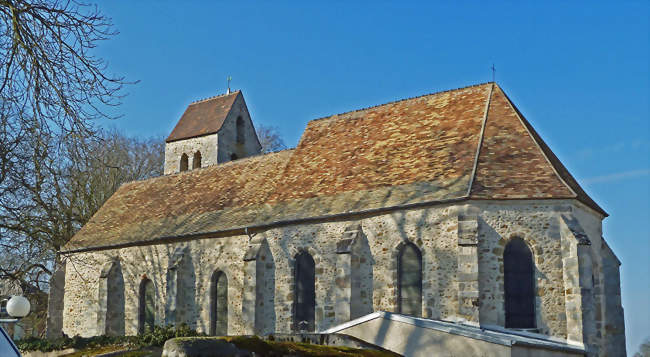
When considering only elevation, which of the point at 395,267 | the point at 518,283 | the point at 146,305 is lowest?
the point at 146,305

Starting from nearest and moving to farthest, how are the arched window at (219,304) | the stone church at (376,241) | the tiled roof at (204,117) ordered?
the stone church at (376,241), the arched window at (219,304), the tiled roof at (204,117)

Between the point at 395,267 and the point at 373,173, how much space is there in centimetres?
370

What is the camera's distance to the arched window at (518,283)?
1897cm

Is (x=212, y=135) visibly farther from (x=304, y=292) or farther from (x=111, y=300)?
(x=304, y=292)

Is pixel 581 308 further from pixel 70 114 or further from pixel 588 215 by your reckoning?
pixel 70 114

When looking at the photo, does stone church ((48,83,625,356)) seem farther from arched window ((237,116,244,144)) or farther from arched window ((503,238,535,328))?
arched window ((237,116,244,144))

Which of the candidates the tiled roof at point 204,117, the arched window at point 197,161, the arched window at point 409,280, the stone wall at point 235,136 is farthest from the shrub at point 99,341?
the tiled roof at point 204,117

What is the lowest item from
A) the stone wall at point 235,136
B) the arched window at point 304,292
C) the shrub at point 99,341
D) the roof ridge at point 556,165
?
the shrub at point 99,341

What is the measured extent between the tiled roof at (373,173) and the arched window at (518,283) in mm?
1607

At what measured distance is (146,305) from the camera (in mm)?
28016

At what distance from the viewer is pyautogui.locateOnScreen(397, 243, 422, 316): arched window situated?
66.4ft

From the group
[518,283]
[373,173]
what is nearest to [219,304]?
[373,173]

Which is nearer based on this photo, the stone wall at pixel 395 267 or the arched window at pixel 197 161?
the stone wall at pixel 395 267

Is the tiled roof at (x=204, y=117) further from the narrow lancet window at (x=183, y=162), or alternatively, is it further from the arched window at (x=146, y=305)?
the arched window at (x=146, y=305)
